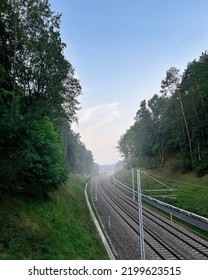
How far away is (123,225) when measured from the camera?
26109mm

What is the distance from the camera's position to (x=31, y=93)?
2722 cm

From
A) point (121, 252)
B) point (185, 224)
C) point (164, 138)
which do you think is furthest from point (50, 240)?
point (164, 138)

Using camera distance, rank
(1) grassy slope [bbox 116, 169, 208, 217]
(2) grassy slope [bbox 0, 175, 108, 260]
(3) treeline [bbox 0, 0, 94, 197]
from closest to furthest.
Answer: (2) grassy slope [bbox 0, 175, 108, 260], (3) treeline [bbox 0, 0, 94, 197], (1) grassy slope [bbox 116, 169, 208, 217]

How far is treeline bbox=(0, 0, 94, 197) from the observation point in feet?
57.7

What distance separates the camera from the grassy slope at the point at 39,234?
1295 centimetres

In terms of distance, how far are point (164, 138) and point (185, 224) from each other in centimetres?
3544

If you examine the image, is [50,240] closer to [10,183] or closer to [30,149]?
[10,183]

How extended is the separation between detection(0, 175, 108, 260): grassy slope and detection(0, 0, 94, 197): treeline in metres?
1.28

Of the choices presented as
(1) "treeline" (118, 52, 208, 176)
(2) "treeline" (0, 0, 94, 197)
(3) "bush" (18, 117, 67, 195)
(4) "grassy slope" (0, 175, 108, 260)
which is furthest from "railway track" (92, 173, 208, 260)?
(1) "treeline" (118, 52, 208, 176)

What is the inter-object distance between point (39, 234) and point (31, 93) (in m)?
16.2

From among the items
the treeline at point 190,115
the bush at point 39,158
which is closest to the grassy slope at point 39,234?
the bush at point 39,158

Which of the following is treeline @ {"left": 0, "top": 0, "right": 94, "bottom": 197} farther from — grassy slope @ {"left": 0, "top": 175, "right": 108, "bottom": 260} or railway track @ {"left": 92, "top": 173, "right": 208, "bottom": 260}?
railway track @ {"left": 92, "top": 173, "right": 208, "bottom": 260}

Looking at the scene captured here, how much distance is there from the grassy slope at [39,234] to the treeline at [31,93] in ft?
4.22
